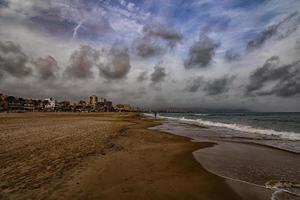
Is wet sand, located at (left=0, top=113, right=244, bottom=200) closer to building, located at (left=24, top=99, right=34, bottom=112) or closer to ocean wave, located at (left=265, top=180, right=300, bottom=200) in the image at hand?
ocean wave, located at (left=265, top=180, right=300, bottom=200)

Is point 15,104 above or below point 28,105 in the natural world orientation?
above

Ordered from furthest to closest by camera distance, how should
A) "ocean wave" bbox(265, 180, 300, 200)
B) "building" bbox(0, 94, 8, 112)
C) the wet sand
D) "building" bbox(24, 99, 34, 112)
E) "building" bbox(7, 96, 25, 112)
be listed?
"building" bbox(24, 99, 34, 112) < "building" bbox(7, 96, 25, 112) < "building" bbox(0, 94, 8, 112) < "ocean wave" bbox(265, 180, 300, 200) < the wet sand

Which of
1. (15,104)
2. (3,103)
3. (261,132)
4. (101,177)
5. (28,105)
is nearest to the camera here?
(101,177)

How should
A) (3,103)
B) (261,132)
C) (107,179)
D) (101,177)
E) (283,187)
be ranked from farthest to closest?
(3,103), (261,132), (101,177), (107,179), (283,187)

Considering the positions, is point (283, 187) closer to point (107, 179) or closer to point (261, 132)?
point (107, 179)

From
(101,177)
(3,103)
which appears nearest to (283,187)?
(101,177)

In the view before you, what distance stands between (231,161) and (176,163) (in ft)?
9.17

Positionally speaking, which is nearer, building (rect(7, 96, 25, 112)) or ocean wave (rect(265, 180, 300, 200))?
ocean wave (rect(265, 180, 300, 200))

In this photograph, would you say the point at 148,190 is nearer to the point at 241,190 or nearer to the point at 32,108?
the point at 241,190

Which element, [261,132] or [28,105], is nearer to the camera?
[261,132]

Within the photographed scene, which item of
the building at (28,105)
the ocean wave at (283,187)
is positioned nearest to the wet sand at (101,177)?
the ocean wave at (283,187)

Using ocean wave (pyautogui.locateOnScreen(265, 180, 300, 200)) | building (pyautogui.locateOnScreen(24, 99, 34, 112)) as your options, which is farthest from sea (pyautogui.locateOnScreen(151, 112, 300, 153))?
building (pyautogui.locateOnScreen(24, 99, 34, 112))

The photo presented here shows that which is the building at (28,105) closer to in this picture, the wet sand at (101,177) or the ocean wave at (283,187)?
the wet sand at (101,177)

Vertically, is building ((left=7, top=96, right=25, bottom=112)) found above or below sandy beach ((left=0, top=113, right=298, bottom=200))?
above
